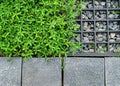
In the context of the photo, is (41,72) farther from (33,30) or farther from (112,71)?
(112,71)

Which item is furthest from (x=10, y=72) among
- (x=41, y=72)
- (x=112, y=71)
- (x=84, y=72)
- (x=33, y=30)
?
(x=112, y=71)

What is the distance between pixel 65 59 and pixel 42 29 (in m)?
0.28

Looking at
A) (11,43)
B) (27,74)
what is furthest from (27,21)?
(27,74)

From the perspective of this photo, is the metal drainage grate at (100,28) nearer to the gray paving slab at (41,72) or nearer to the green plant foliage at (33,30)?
the green plant foliage at (33,30)

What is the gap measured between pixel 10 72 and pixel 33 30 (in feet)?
1.16

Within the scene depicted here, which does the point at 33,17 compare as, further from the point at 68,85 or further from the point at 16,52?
the point at 68,85

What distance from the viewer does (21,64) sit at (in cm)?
203

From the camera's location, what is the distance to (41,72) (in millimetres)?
2018

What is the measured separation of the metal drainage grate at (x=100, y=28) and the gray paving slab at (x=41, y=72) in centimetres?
21

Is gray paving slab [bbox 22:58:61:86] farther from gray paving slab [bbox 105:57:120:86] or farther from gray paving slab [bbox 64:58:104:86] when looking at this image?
gray paving slab [bbox 105:57:120:86]

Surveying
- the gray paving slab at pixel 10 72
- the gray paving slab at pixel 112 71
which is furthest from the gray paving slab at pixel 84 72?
the gray paving slab at pixel 10 72

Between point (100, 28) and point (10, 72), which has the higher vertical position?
point (100, 28)

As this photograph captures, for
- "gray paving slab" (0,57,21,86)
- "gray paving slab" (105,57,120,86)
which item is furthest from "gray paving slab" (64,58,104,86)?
"gray paving slab" (0,57,21,86)

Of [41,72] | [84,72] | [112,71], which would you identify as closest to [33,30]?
[41,72]
